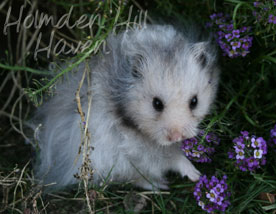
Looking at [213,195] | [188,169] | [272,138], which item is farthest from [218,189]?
[272,138]

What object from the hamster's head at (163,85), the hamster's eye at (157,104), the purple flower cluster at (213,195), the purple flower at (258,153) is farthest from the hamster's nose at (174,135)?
the purple flower at (258,153)

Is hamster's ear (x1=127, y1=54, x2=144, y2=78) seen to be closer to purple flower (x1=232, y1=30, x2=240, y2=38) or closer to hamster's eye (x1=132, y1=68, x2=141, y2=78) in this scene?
hamster's eye (x1=132, y1=68, x2=141, y2=78)

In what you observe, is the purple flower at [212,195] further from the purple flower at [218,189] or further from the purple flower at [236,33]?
the purple flower at [236,33]

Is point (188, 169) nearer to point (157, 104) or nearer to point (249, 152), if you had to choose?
point (249, 152)

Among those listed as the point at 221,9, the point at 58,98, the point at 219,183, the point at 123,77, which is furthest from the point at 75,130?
the point at 221,9

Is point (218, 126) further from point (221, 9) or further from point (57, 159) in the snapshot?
A: point (57, 159)

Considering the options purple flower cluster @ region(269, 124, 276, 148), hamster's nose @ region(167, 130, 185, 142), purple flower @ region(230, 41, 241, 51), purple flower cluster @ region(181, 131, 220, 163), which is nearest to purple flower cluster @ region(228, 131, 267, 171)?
purple flower cluster @ region(269, 124, 276, 148)
